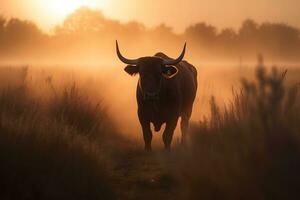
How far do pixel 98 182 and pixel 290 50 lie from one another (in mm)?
68366

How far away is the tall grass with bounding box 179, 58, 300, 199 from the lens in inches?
226

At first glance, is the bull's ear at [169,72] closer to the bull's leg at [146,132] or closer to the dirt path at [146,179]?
the bull's leg at [146,132]

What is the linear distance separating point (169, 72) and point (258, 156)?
218 inches

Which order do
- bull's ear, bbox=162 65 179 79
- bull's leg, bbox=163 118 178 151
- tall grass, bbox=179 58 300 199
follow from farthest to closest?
1. bull's ear, bbox=162 65 179 79
2. bull's leg, bbox=163 118 178 151
3. tall grass, bbox=179 58 300 199

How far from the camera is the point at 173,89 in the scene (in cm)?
1180

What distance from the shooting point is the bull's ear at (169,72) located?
1147 cm

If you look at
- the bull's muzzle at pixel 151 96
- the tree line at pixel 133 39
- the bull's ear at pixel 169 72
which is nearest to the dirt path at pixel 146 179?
the bull's muzzle at pixel 151 96

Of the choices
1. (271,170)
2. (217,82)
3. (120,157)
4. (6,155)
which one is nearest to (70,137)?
(6,155)

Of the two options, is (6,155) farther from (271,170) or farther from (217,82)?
(217,82)

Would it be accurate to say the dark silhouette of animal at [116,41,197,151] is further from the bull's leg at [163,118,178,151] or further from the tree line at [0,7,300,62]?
the tree line at [0,7,300,62]

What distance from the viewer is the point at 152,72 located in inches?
442

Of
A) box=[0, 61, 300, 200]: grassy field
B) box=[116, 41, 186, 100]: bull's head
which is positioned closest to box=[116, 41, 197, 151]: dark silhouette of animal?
box=[116, 41, 186, 100]: bull's head

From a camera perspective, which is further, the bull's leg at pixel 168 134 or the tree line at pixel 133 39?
the tree line at pixel 133 39

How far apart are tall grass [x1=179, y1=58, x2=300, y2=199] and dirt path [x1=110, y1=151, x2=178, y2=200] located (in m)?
0.88
